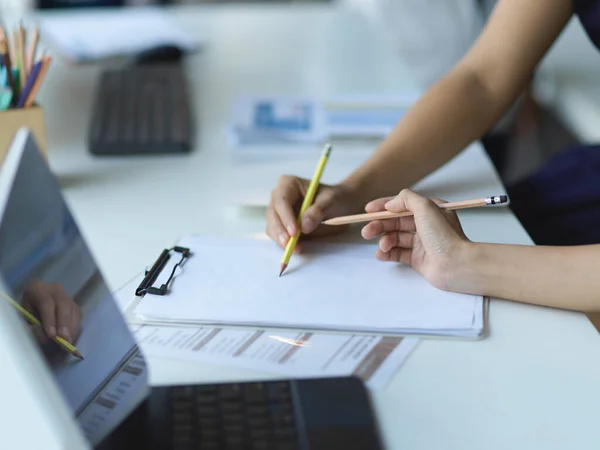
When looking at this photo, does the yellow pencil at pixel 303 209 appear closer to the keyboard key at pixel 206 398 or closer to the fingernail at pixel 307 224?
the fingernail at pixel 307 224

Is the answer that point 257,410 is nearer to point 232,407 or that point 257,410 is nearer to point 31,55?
point 232,407

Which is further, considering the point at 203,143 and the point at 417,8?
the point at 417,8

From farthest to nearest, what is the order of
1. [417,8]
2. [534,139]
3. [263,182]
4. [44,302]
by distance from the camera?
[534,139], [417,8], [263,182], [44,302]

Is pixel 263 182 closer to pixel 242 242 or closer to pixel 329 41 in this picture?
pixel 242 242

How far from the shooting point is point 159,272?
90cm

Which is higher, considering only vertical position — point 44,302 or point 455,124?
point 44,302

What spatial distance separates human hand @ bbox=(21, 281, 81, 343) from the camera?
1.90ft

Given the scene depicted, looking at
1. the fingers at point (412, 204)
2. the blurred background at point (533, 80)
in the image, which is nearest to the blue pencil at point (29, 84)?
the fingers at point (412, 204)

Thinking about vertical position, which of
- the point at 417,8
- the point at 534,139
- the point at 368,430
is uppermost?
the point at 417,8

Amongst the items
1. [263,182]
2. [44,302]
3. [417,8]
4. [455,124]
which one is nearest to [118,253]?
[263,182]

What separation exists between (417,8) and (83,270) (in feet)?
4.23

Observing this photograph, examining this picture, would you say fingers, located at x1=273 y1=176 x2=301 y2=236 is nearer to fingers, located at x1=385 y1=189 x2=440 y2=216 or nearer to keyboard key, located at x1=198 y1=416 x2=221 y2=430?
fingers, located at x1=385 y1=189 x2=440 y2=216

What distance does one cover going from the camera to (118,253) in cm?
97

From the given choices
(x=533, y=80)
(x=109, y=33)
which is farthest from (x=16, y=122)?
(x=533, y=80)
